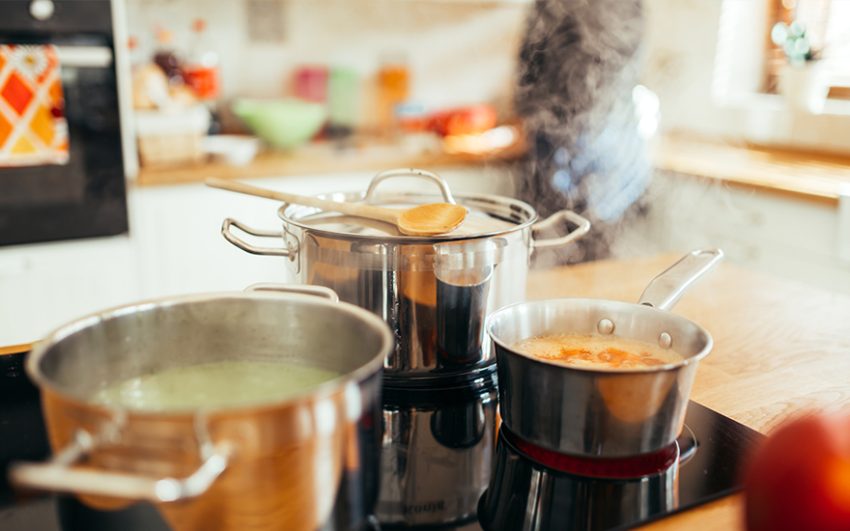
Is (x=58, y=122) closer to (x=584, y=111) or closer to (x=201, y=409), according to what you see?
(x=584, y=111)

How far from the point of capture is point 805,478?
434mm

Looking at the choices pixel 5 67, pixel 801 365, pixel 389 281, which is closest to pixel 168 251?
pixel 5 67

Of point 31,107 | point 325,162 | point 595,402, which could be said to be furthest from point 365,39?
point 595,402

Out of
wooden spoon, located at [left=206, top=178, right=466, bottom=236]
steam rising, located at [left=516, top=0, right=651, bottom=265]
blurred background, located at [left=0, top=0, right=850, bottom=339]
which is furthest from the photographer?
steam rising, located at [left=516, top=0, right=651, bottom=265]

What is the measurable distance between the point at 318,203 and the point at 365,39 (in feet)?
6.90

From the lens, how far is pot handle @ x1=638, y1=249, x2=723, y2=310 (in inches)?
33.0

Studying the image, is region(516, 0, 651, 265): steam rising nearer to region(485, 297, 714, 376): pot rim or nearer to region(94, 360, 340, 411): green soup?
region(485, 297, 714, 376): pot rim

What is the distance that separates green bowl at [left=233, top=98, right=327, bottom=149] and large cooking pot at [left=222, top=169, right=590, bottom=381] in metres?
1.68

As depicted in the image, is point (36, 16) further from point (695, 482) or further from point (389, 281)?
point (695, 482)

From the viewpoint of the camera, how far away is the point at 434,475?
66 centimetres

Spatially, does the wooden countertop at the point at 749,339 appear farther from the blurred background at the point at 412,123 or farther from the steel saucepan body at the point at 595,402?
the blurred background at the point at 412,123

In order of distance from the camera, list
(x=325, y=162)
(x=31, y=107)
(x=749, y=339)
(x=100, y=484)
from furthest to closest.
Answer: (x=325, y=162) < (x=31, y=107) < (x=749, y=339) < (x=100, y=484)

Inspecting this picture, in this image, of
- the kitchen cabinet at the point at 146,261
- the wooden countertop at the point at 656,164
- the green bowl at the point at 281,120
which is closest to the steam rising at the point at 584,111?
the wooden countertop at the point at 656,164

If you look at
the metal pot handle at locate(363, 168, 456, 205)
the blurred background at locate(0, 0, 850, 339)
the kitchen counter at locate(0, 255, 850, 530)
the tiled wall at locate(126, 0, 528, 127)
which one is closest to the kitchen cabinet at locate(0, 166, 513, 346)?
the blurred background at locate(0, 0, 850, 339)
